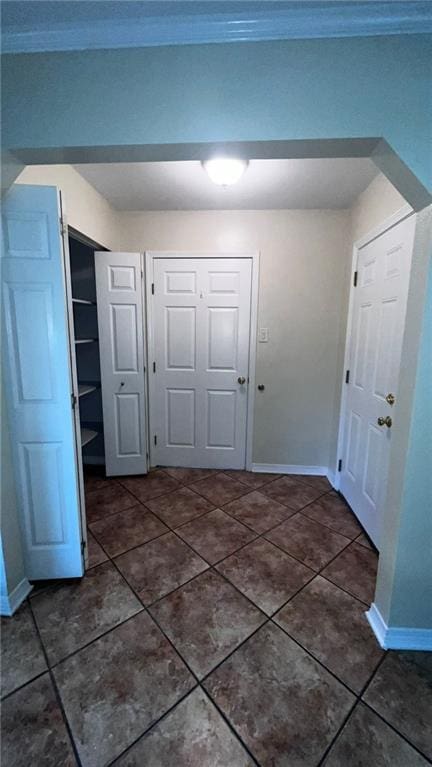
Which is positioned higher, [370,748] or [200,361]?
[200,361]

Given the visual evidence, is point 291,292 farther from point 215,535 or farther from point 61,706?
point 61,706

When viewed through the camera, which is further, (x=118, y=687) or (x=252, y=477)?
(x=252, y=477)

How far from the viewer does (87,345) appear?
289 centimetres

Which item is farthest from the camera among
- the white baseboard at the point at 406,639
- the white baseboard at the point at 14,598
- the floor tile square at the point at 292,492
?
the floor tile square at the point at 292,492

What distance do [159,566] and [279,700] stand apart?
85cm

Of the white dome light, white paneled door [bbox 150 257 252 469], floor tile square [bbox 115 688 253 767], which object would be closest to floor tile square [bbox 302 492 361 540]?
white paneled door [bbox 150 257 252 469]

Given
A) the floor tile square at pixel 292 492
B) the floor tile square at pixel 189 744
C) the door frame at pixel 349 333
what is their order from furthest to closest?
the floor tile square at pixel 292 492 → the door frame at pixel 349 333 → the floor tile square at pixel 189 744

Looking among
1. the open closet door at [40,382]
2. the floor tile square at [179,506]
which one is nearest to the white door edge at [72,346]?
the open closet door at [40,382]

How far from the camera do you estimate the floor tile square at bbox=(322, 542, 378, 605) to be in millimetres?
1558

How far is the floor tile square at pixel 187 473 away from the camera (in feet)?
8.90

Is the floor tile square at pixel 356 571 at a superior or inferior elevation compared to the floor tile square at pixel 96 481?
inferior

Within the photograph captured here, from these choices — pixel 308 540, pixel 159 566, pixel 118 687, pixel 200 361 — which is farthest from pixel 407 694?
pixel 200 361

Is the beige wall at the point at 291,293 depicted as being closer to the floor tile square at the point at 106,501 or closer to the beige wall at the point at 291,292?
the beige wall at the point at 291,292

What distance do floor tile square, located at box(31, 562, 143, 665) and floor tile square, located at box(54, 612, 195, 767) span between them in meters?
0.06
